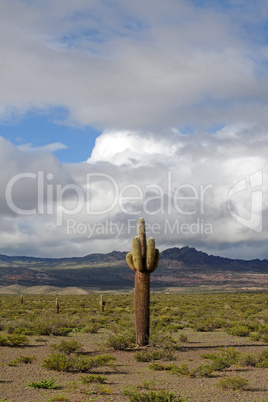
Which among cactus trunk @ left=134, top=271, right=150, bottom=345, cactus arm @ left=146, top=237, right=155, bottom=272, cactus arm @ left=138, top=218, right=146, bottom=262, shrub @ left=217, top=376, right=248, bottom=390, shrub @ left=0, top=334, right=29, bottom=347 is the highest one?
cactus arm @ left=138, top=218, right=146, bottom=262

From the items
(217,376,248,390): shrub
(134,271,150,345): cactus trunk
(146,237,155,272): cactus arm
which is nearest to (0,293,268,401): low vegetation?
(217,376,248,390): shrub

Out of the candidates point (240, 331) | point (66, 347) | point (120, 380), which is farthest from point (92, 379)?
point (240, 331)

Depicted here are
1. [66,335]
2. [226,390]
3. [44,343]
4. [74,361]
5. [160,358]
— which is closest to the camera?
[226,390]

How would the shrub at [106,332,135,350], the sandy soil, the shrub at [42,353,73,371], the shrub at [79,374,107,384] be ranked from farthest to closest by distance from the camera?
1. the shrub at [106,332,135,350]
2. the shrub at [42,353,73,371]
3. the shrub at [79,374,107,384]
4. the sandy soil

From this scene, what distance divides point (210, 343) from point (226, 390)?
10.3 metres

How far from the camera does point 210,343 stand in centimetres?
2281

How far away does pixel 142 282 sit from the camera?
20547 millimetres

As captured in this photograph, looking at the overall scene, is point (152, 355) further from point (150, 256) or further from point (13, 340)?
point (13, 340)

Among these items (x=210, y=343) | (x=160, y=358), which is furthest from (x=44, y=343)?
(x=210, y=343)

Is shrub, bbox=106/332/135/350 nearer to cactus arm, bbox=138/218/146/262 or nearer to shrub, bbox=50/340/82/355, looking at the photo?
shrub, bbox=50/340/82/355

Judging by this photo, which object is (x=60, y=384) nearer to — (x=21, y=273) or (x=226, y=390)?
(x=226, y=390)

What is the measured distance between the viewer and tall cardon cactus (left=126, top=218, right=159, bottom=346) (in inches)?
803

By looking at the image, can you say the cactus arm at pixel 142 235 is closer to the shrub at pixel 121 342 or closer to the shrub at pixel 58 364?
the shrub at pixel 121 342

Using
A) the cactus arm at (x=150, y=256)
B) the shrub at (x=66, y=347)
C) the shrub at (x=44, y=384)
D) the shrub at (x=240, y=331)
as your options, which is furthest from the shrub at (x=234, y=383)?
the shrub at (x=240, y=331)
